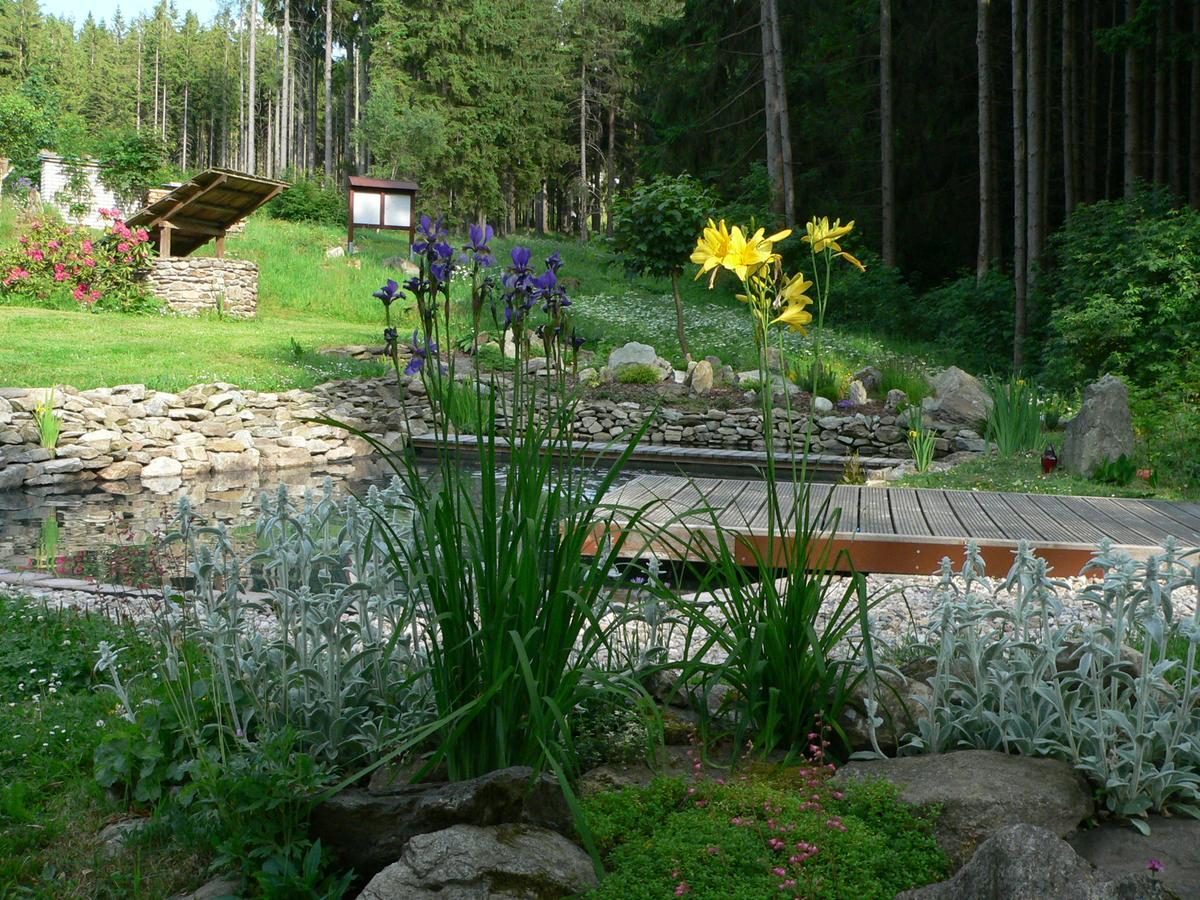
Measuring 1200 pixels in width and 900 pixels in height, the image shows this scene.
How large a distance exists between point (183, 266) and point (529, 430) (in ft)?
52.6

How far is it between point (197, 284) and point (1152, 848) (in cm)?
1679

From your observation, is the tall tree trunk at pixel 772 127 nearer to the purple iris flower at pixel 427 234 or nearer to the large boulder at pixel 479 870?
the purple iris flower at pixel 427 234

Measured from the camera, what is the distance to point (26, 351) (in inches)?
464

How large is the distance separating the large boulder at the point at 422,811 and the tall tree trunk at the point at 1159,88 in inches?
560


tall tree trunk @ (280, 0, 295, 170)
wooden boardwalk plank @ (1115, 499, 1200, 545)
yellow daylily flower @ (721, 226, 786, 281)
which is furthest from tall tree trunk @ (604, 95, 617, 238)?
yellow daylily flower @ (721, 226, 786, 281)

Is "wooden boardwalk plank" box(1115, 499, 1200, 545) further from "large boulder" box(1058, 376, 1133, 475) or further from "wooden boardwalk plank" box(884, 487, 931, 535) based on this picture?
"large boulder" box(1058, 376, 1133, 475)

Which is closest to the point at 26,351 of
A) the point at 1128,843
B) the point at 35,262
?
the point at 35,262

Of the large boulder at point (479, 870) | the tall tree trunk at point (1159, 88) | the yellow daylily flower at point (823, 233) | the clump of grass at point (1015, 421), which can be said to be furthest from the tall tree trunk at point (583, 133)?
the large boulder at point (479, 870)

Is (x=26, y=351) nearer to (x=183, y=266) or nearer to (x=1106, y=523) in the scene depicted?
(x=183, y=266)

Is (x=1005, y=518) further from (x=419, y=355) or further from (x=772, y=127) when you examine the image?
(x=772, y=127)

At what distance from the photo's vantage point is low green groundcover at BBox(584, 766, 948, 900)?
67.9 inches

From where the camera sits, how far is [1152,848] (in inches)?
74.0

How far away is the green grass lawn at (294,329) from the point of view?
11.8 m

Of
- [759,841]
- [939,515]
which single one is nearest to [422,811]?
[759,841]
